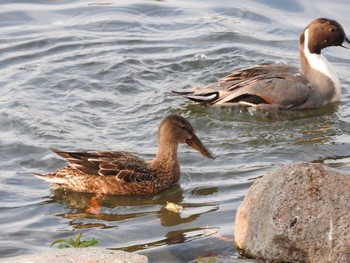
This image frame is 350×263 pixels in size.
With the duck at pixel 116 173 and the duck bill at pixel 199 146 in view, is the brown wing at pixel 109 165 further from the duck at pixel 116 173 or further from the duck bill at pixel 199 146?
the duck bill at pixel 199 146

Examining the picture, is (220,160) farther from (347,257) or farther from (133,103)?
(347,257)

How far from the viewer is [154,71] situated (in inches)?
531

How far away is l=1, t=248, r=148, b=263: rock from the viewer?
6.49m

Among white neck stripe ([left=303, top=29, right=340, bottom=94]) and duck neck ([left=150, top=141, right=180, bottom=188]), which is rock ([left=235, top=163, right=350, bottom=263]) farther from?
white neck stripe ([left=303, top=29, right=340, bottom=94])

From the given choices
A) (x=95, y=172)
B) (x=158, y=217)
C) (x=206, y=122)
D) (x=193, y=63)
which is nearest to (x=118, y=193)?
(x=95, y=172)

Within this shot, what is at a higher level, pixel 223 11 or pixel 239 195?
pixel 223 11

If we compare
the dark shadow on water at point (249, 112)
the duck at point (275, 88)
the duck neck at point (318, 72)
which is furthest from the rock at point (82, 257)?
the duck neck at point (318, 72)

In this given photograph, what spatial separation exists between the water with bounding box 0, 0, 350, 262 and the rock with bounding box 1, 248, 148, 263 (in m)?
1.13

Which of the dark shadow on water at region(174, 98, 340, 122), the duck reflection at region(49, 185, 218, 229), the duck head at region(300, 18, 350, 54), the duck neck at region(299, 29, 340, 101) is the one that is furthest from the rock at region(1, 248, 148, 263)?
the duck head at region(300, 18, 350, 54)

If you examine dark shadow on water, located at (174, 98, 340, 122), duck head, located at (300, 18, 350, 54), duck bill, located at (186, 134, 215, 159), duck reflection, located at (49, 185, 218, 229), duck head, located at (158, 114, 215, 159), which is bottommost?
duck reflection, located at (49, 185, 218, 229)

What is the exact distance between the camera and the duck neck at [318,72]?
12.6 metres

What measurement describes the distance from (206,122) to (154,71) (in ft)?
6.39

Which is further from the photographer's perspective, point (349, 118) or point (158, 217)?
point (349, 118)

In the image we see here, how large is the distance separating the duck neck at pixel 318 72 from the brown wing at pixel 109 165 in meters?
3.74
